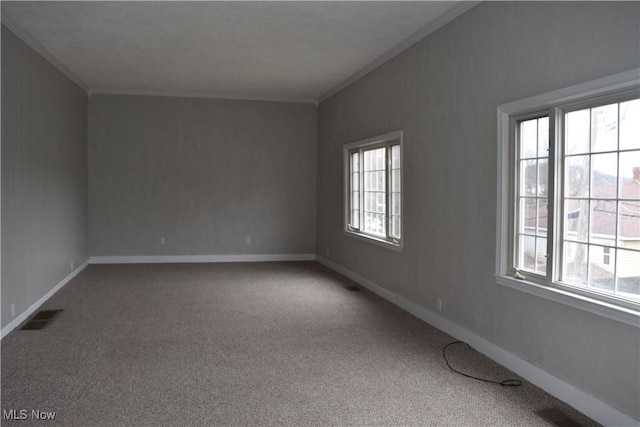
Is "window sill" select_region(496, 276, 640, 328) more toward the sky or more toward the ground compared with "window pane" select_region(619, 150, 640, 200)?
more toward the ground

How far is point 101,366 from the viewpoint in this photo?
3736 mm

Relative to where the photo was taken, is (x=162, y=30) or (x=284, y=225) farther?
(x=284, y=225)

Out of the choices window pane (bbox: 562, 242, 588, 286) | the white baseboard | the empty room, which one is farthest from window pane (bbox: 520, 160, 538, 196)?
the white baseboard

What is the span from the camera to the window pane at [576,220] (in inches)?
122

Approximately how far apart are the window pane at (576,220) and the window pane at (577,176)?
55mm

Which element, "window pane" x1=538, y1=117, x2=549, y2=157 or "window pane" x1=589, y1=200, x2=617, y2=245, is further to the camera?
"window pane" x1=538, y1=117, x2=549, y2=157

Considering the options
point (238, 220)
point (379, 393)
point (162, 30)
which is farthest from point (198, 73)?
point (379, 393)

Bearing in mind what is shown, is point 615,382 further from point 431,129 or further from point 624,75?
point 431,129

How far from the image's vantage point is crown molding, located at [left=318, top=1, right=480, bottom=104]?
420 cm

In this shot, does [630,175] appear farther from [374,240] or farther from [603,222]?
[374,240]

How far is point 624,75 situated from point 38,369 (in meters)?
4.13

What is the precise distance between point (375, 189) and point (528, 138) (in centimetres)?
310

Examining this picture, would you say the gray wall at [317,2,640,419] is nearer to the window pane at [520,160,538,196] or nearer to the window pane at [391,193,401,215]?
the window pane at [520,160,538,196]

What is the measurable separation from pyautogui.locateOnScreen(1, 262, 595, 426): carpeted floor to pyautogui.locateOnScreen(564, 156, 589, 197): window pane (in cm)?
128
